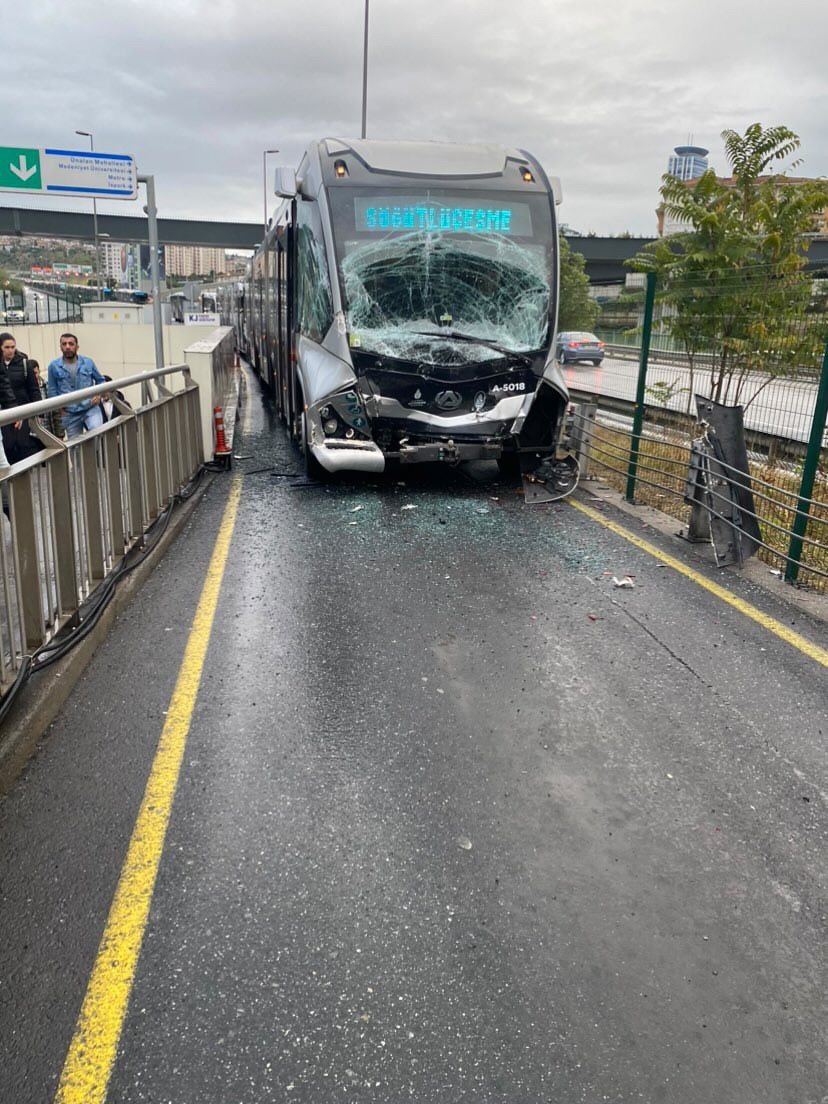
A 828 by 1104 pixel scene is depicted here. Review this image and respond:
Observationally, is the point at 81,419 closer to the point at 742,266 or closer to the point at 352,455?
the point at 352,455

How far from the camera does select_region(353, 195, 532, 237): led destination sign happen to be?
358 inches

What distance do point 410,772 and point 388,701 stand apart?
76cm

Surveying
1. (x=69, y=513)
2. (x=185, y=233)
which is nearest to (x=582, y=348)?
(x=69, y=513)

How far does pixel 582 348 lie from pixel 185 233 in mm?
47421

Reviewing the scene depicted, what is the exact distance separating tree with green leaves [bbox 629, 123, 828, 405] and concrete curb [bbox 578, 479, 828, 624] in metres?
2.33

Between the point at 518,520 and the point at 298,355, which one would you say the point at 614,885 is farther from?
the point at 298,355

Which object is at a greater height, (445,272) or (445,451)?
(445,272)

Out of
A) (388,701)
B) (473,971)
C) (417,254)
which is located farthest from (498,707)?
(417,254)

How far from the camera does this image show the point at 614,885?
10.2ft

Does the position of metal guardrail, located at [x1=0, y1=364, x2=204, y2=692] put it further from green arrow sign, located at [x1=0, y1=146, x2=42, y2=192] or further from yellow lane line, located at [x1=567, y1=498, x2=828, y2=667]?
green arrow sign, located at [x1=0, y1=146, x2=42, y2=192]

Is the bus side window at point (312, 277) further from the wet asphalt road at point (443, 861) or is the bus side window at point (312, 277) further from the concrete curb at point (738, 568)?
the wet asphalt road at point (443, 861)

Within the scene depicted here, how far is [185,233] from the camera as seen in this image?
5909 cm

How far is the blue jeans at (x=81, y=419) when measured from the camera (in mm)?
9211

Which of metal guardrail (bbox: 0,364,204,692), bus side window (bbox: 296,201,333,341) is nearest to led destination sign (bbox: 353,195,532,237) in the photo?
bus side window (bbox: 296,201,333,341)
